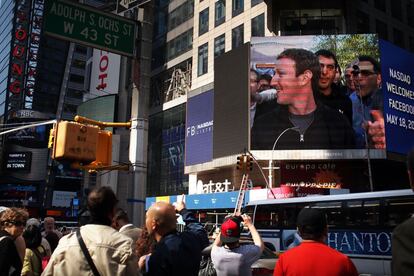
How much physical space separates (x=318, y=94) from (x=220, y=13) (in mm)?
18805

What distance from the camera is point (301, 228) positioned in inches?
147

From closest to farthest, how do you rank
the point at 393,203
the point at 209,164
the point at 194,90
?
the point at 393,203, the point at 209,164, the point at 194,90

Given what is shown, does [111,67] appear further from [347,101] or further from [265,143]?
[347,101]

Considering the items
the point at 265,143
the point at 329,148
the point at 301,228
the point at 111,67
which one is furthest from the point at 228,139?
the point at 301,228

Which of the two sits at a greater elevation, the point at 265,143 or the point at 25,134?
the point at 25,134

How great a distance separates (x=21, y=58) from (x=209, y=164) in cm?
4395

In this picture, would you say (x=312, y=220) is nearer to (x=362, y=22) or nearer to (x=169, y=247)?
(x=169, y=247)

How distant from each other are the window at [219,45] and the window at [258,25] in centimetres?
514

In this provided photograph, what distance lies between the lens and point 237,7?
55469 millimetres

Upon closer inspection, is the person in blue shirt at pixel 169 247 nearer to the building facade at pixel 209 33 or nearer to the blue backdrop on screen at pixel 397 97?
the blue backdrop on screen at pixel 397 97

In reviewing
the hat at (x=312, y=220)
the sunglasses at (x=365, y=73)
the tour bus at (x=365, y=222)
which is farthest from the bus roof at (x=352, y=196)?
the sunglasses at (x=365, y=73)

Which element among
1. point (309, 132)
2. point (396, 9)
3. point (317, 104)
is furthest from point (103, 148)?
point (396, 9)

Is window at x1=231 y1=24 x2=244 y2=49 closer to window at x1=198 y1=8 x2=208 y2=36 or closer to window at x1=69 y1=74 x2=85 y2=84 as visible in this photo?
window at x1=198 y1=8 x2=208 y2=36

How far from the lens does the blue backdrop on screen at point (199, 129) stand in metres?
55.5
